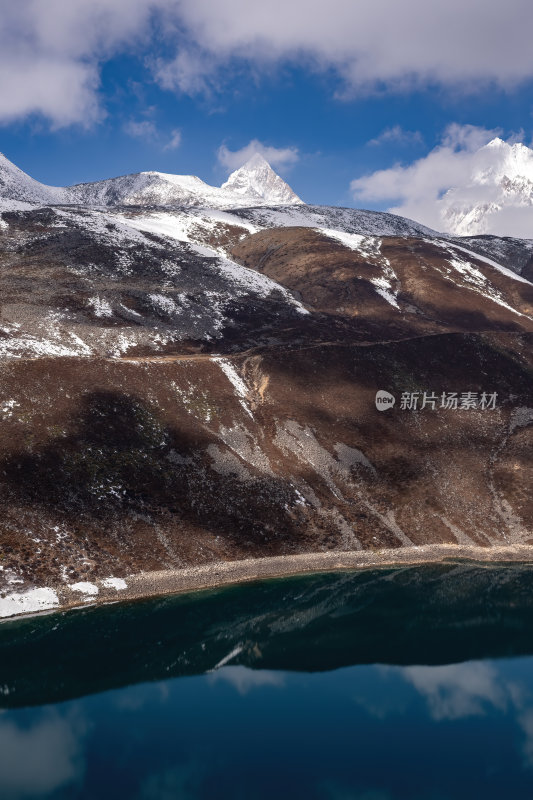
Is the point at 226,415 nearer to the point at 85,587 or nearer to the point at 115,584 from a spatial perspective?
the point at 115,584

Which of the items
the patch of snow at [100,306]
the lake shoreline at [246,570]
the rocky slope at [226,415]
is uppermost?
the patch of snow at [100,306]

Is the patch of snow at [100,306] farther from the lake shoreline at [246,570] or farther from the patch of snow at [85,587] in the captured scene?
the patch of snow at [85,587]

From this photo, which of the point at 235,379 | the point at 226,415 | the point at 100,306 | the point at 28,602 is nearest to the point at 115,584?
the point at 28,602

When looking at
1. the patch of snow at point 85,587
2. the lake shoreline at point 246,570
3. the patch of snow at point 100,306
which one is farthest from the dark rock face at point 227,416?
the lake shoreline at point 246,570

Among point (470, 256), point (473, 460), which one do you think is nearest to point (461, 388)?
A: point (473, 460)

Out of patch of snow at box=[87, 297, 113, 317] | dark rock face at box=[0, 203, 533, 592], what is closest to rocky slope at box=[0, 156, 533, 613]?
dark rock face at box=[0, 203, 533, 592]

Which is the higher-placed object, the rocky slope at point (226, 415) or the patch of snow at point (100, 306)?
the patch of snow at point (100, 306)

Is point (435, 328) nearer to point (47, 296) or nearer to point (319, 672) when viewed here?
point (47, 296)
